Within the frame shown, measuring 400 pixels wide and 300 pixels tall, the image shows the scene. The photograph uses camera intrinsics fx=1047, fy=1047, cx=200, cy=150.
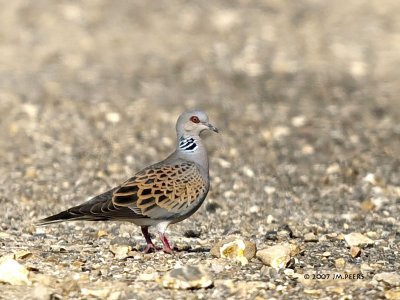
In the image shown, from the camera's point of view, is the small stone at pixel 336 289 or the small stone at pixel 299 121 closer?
the small stone at pixel 336 289

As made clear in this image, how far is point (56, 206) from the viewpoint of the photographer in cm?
976

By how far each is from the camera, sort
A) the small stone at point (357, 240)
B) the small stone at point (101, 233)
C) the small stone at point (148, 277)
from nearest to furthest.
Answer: the small stone at point (148, 277) < the small stone at point (357, 240) < the small stone at point (101, 233)

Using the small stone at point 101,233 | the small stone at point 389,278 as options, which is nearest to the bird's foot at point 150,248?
the small stone at point 101,233

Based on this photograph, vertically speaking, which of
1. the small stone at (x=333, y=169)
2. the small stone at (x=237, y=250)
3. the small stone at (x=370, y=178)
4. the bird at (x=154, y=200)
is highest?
the bird at (x=154, y=200)

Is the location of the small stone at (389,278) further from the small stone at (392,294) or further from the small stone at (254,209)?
the small stone at (254,209)

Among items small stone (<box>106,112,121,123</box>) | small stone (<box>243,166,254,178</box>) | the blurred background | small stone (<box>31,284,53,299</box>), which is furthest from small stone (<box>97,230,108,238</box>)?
small stone (<box>106,112,121,123</box>)

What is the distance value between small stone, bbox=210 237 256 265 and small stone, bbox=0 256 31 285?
1.38 m

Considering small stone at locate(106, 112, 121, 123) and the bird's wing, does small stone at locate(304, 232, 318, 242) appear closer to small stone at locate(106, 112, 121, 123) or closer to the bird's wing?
the bird's wing

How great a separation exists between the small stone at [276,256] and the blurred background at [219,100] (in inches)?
75.3

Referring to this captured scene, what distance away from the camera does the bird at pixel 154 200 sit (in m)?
7.24

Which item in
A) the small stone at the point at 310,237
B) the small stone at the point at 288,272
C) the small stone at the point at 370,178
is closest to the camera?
the small stone at the point at 288,272

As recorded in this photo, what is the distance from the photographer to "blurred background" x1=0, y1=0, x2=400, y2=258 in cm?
1048

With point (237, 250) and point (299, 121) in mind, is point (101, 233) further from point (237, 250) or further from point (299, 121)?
point (299, 121)

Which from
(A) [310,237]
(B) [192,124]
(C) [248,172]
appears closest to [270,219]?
(A) [310,237]
